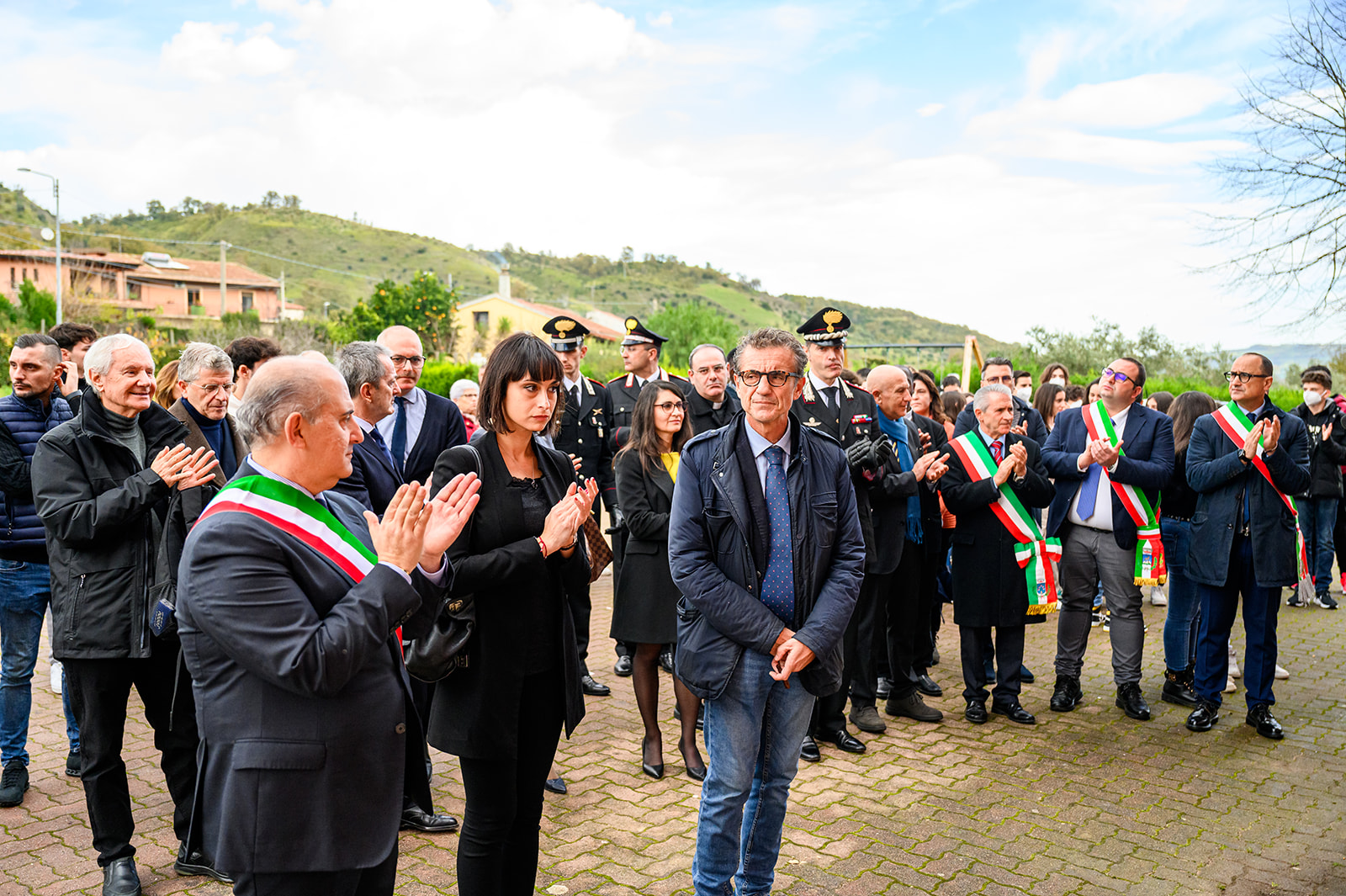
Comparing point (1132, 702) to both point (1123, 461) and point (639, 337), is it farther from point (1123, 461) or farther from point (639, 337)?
point (639, 337)

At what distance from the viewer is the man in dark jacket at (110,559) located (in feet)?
13.0

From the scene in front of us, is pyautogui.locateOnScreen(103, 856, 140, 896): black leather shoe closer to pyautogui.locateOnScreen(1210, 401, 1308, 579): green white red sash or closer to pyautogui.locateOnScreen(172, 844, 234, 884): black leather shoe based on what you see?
pyautogui.locateOnScreen(172, 844, 234, 884): black leather shoe

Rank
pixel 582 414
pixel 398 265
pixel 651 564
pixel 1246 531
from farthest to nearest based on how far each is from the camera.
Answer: pixel 398 265, pixel 582 414, pixel 1246 531, pixel 651 564

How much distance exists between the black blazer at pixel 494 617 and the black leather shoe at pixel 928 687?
13.7 ft

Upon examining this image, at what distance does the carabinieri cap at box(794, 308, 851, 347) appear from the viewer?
20.5ft

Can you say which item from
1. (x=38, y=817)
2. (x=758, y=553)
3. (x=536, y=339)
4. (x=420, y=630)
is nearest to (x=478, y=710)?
(x=420, y=630)

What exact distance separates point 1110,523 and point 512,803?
4.85 metres

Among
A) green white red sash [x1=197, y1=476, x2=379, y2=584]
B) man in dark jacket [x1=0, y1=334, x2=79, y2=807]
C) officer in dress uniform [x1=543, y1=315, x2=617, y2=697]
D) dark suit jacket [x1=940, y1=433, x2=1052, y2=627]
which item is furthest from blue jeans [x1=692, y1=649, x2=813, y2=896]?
officer in dress uniform [x1=543, y1=315, x2=617, y2=697]

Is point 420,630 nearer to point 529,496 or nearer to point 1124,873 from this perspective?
point 529,496

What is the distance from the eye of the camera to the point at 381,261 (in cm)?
11156

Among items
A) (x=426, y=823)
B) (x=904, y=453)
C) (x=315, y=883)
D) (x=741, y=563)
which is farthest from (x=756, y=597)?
(x=904, y=453)

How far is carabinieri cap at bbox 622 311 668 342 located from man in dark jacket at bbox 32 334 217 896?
4.88 meters

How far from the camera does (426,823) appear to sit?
4.58m

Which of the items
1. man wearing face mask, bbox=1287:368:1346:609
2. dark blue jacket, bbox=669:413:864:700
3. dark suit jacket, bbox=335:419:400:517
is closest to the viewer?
dark blue jacket, bbox=669:413:864:700
